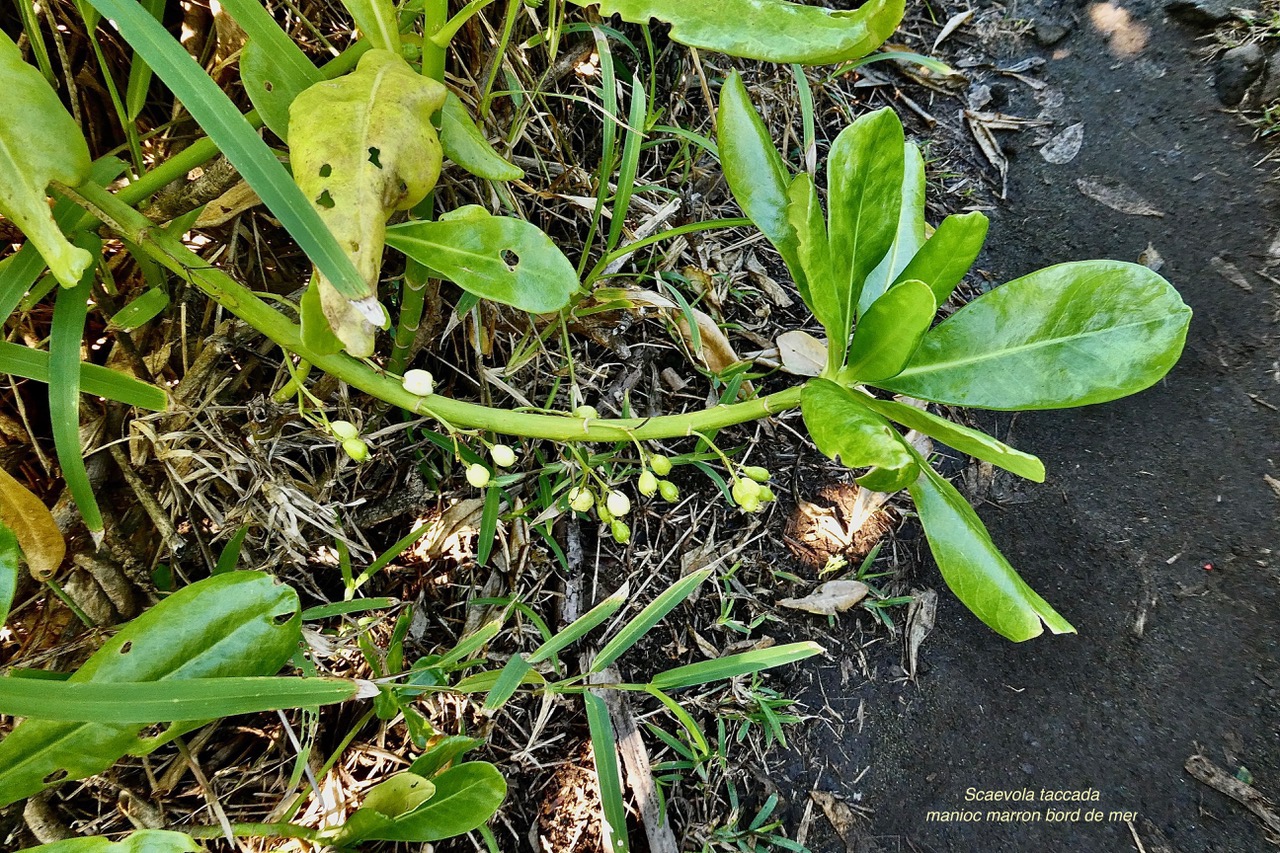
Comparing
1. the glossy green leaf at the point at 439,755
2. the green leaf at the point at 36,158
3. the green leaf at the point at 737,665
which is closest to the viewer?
the green leaf at the point at 36,158

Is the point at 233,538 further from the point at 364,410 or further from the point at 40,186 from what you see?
the point at 40,186

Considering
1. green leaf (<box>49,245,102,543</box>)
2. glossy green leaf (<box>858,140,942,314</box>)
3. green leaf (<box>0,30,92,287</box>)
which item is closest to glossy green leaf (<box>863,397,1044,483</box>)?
glossy green leaf (<box>858,140,942,314</box>)

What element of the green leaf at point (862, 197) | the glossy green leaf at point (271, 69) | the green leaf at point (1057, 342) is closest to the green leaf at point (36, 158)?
the glossy green leaf at point (271, 69)

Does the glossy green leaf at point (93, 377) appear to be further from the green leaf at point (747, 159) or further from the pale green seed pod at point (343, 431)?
the green leaf at point (747, 159)

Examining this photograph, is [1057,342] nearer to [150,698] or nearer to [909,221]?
[909,221]

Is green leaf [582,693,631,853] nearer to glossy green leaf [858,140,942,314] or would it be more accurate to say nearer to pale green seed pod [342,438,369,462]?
pale green seed pod [342,438,369,462]

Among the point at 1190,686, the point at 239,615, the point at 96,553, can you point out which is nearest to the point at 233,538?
the point at 96,553
